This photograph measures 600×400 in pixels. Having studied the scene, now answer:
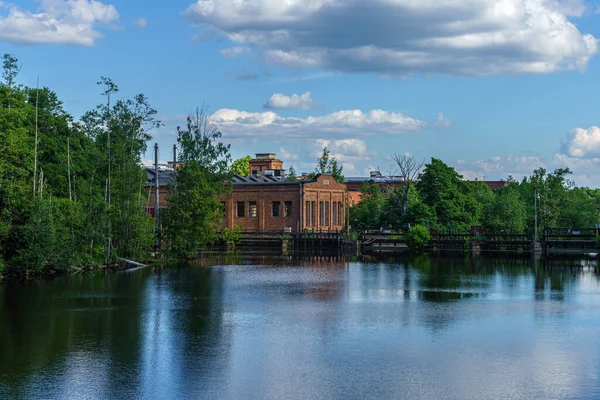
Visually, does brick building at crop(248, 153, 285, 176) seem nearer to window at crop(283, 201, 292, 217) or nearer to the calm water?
window at crop(283, 201, 292, 217)

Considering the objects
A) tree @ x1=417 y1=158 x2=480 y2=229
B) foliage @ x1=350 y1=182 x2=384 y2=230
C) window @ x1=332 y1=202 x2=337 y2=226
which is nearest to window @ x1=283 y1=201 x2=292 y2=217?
window @ x1=332 y1=202 x2=337 y2=226

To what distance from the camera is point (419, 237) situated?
69.6 metres

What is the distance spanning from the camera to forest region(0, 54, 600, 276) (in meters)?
42.7

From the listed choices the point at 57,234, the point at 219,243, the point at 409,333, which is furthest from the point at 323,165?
the point at 409,333

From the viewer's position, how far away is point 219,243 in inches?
2913

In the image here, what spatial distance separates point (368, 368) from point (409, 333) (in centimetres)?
530

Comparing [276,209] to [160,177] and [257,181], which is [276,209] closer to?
[257,181]

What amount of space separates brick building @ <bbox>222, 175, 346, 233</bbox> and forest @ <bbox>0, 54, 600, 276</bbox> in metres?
7.98

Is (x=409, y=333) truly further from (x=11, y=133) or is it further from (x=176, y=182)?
(x=176, y=182)

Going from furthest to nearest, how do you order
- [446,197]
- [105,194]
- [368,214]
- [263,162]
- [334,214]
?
[263,162], [368,214], [334,214], [446,197], [105,194]

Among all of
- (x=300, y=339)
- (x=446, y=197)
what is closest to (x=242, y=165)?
(x=446, y=197)

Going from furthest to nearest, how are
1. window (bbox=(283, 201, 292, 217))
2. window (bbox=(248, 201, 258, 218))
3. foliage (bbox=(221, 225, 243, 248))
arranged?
window (bbox=(248, 201, 258, 218))
window (bbox=(283, 201, 292, 217))
foliage (bbox=(221, 225, 243, 248))

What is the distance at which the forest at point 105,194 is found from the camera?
140ft

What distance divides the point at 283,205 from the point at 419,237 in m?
16.1
